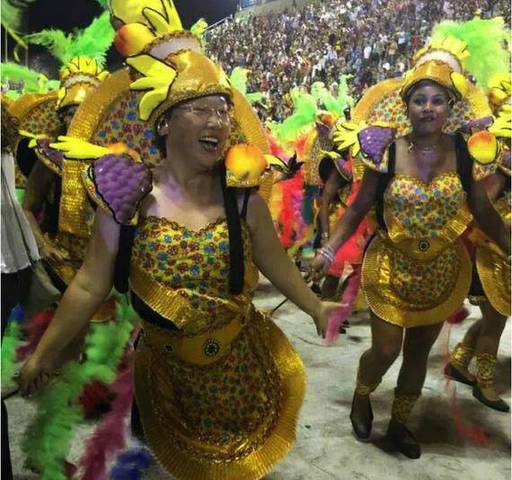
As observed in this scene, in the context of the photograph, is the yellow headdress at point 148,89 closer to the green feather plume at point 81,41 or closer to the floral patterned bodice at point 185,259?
the floral patterned bodice at point 185,259

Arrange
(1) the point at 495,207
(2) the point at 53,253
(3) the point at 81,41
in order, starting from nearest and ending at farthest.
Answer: (2) the point at 53,253 → (1) the point at 495,207 → (3) the point at 81,41

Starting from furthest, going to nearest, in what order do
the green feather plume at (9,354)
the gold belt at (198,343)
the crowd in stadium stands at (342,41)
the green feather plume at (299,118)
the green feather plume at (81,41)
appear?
1. the green feather plume at (299,118)
2. the crowd in stadium stands at (342,41)
3. the green feather plume at (81,41)
4. the green feather plume at (9,354)
5. the gold belt at (198,343)

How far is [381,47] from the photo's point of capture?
7543mm

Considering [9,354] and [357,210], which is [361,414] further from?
[9,354]

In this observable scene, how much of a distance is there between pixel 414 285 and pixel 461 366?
1.47 metres

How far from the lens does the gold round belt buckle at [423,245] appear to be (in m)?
2.91

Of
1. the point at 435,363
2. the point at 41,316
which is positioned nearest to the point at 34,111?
the point at 41,316

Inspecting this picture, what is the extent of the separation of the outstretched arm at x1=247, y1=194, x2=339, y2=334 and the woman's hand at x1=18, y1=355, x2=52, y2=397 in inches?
28.6

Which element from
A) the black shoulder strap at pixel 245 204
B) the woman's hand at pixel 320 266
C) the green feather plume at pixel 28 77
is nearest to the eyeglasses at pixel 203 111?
the black shoulder strap at pixel 245 204

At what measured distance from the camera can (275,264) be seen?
197cm

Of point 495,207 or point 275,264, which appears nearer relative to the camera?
point 275,264

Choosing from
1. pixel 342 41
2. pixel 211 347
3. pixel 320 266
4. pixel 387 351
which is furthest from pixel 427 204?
pixel 342 41

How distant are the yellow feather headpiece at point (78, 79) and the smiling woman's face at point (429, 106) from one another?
1.75m

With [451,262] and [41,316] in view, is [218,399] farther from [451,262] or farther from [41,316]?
[451,262]
